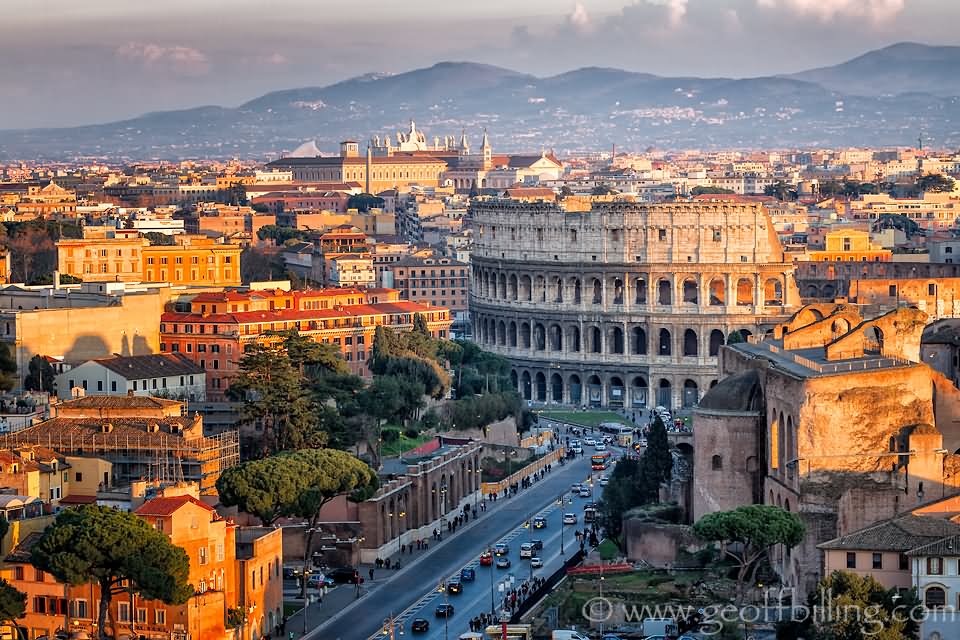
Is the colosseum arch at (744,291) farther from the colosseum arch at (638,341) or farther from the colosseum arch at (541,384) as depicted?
the colosseum arch at (541,384)

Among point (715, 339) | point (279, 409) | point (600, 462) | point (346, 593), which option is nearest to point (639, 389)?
point (715, 339)

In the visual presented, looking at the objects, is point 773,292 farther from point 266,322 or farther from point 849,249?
point 266,322

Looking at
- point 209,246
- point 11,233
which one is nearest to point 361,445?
point 209,246

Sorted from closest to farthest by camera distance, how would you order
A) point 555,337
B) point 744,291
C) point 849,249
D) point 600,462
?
1. point 600,462
2. point 744,291
3. point 555,337
4. point 849,249

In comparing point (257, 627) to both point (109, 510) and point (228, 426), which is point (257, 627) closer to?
point (109, 510)

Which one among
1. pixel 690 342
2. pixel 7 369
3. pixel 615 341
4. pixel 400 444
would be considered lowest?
pixel 615 341

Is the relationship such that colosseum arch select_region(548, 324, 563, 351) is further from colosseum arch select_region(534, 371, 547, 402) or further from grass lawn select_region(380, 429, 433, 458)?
grass lawn select_region(380, 429, 433, 458)

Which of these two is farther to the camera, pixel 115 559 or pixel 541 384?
pixel 541 384
